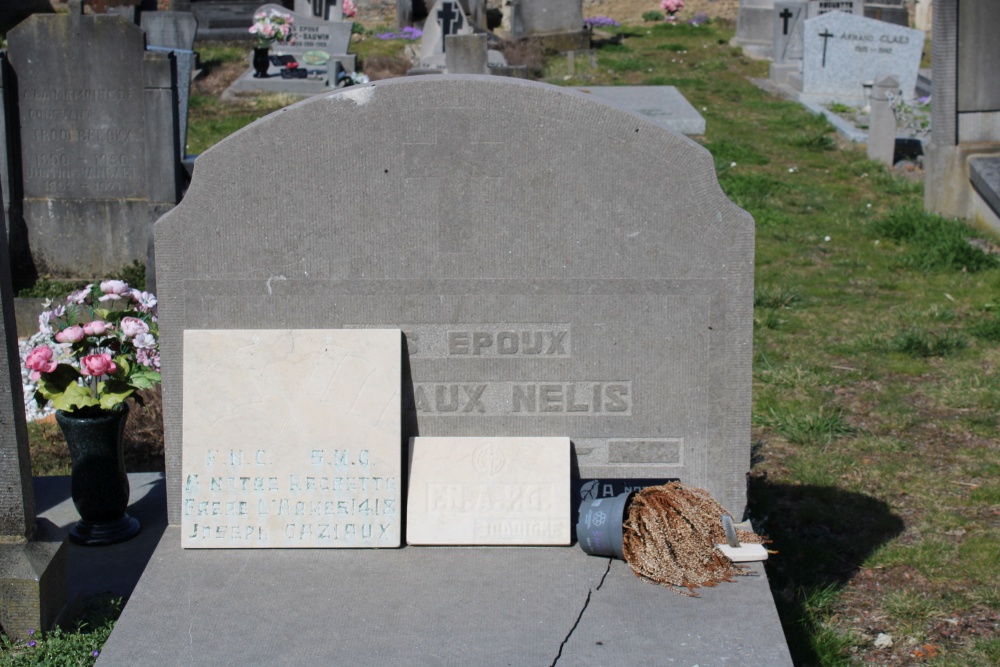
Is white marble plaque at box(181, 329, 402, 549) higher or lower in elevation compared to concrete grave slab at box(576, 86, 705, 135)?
lower

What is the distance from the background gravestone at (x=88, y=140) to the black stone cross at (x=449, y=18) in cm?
841

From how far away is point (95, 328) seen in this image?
413cm

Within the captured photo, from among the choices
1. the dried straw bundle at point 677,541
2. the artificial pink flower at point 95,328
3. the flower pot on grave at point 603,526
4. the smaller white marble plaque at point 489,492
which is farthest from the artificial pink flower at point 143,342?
the dried straw bundle at point 677,541

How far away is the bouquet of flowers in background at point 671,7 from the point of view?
23812 millimetres

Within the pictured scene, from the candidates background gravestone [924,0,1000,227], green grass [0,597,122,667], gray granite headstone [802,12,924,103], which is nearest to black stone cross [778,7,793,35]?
gray granite headstone [802,12,924,103]

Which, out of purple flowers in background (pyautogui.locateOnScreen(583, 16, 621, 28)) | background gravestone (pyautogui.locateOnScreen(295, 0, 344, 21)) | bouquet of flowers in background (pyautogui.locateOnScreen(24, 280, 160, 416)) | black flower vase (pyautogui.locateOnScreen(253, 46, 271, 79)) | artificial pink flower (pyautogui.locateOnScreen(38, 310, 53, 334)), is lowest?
bouquet of flowers in background (pyautogui.locateOnScreen(24, 280, 160, 416))

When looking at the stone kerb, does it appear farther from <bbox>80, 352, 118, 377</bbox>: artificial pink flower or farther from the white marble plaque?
<bbox>80, 352, 118, 377</bbox>: artificial pink flower

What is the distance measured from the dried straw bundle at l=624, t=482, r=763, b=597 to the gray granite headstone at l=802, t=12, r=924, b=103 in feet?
40.4

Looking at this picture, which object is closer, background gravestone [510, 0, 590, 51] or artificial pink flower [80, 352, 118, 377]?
artificial pink flower [80, 352, 118, 377]

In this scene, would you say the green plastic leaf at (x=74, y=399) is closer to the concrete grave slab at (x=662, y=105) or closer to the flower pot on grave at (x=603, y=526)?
the flower pot on grave at (x=603, y=526)

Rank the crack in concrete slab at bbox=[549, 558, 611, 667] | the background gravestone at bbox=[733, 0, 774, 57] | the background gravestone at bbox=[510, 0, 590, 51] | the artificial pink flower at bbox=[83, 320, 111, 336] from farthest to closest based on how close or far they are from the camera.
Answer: the background gravestone at bbox=[733, 0, 774, 57] < the background gravestone at bbox=[510, 0, 590, 51] < the artificial pink flower at bbox=[83, 320, 111, 336] < the crack in concrete slab at bbox=[549, 558, 611, 667]

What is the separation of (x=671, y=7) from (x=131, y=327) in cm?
2131

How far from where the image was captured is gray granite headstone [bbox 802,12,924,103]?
14672 mm

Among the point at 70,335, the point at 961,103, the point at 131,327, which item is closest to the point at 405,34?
the point at 961,103
